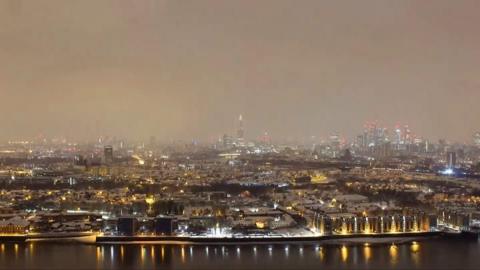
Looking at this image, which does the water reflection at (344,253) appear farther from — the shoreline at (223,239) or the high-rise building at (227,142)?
the high-rise building at (227,142)

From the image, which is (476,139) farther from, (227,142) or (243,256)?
(243,256)

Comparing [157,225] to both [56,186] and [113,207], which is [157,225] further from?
[56,186]

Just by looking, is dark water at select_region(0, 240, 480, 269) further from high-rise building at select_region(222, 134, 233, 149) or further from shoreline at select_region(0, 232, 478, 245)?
high-rise building at select_region(222, 134, 233, 149)

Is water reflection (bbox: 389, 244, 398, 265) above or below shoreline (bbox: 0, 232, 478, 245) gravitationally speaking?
below

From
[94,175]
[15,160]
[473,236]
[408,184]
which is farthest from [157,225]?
[15,160]

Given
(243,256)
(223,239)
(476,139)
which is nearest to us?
(243,256)

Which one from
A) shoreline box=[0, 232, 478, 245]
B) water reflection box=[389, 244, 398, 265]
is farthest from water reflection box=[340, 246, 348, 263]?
water reflection box=[389, 244, 398, 265]

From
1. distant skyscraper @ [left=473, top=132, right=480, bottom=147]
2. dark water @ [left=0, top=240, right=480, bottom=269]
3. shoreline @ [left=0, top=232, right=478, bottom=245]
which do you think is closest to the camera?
dark water @ [left=0, top=240, right=480, bottom=269]

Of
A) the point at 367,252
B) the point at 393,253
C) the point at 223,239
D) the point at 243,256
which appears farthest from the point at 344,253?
the point at 223,239
